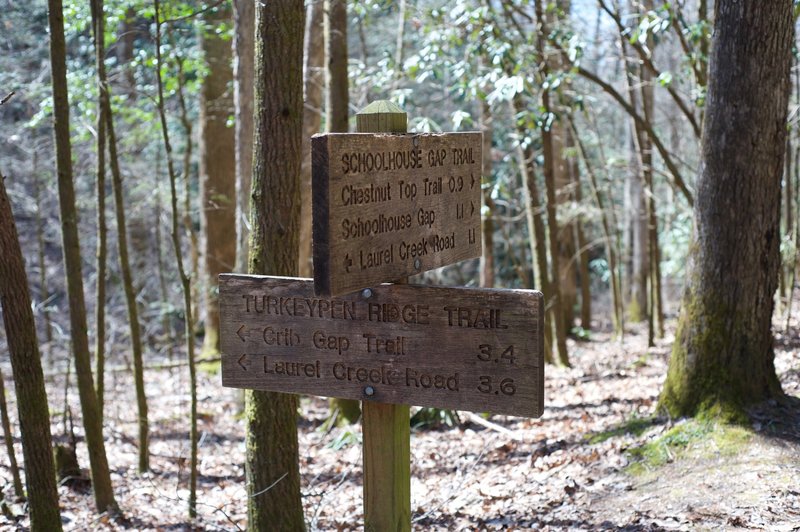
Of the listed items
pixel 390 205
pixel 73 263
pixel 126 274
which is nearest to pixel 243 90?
pixel 126 274

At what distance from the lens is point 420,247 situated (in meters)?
3.15

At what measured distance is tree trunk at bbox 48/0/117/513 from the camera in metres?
5.51

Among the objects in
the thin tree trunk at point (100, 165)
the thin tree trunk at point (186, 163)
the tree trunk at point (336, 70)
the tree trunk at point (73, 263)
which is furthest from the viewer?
the tree trunk at point (336, 70)

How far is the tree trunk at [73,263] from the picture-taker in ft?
18.1

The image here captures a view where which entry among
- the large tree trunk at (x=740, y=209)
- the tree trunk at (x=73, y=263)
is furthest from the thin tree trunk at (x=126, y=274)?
the large tree trunk at (x=740, y=209)

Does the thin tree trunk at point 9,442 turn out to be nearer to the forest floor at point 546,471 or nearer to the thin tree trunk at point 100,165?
the forest floor at point 546,471

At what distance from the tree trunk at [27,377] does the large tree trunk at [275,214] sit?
1144mm

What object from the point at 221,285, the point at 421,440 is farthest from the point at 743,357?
the point at 221,285

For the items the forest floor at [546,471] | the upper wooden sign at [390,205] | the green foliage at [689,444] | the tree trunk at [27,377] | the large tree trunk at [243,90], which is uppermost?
the large tree trunk at [243,90]

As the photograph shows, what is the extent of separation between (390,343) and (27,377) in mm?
2546

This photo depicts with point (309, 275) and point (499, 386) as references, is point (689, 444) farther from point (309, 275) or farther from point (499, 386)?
point (309, 275)

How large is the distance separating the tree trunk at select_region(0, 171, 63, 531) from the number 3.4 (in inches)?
111

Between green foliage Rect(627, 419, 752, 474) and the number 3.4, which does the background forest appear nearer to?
green foliage Rect(627, 419, 752, 474)

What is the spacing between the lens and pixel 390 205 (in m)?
2.93
